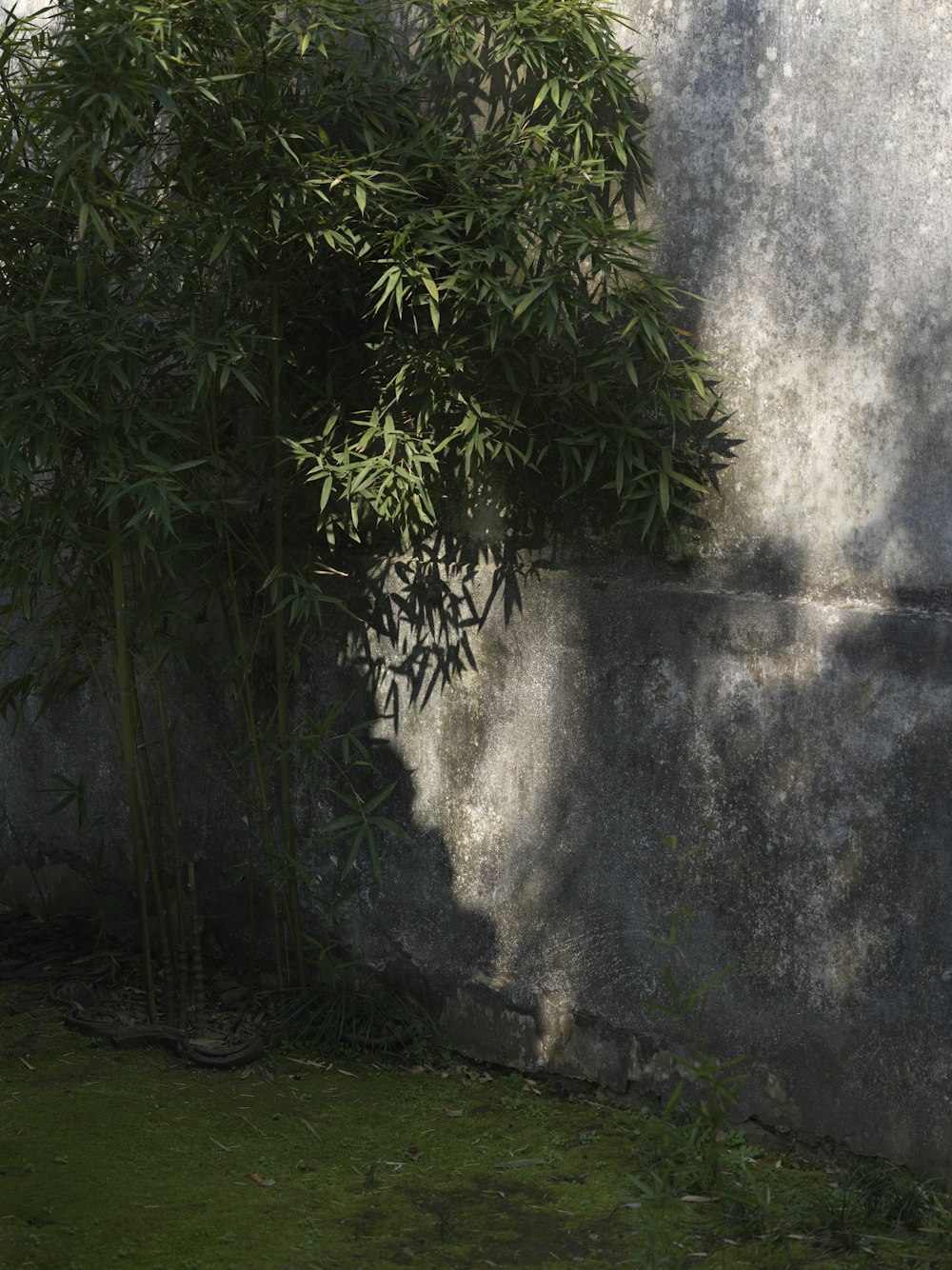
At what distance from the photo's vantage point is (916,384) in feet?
9.27

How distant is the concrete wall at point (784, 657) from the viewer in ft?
9.23

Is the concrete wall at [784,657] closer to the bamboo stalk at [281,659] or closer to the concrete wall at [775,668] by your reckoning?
the concrete wall at [775,668]

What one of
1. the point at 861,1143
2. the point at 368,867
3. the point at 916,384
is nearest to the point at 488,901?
the point at 368,867

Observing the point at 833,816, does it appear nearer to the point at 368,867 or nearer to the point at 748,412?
the point at 748,412

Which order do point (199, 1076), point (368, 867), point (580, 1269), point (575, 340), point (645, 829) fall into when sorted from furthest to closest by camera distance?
point (368, 867)
point (199, 1076)
point (645, 829)
point (575, 340)
point (580, 1269)

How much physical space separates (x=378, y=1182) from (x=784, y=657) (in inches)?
55.0

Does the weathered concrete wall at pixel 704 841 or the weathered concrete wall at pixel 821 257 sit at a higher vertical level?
the weathered concrete wall at pixel 821 257

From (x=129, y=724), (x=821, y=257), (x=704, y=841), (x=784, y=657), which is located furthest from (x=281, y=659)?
(x=821, y=257)

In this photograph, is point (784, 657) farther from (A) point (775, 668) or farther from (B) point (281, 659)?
(B) point (281, 659)

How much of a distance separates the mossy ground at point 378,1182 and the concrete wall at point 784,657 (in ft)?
0.59

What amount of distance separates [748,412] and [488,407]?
0.61m

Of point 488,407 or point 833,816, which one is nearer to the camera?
point 833,816

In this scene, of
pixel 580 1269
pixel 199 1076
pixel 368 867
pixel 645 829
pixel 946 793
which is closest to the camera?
pixel 580 1269

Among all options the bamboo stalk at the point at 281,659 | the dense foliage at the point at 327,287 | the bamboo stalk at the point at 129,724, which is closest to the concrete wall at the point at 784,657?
Answer: the dense foliage at the point at 327,287
